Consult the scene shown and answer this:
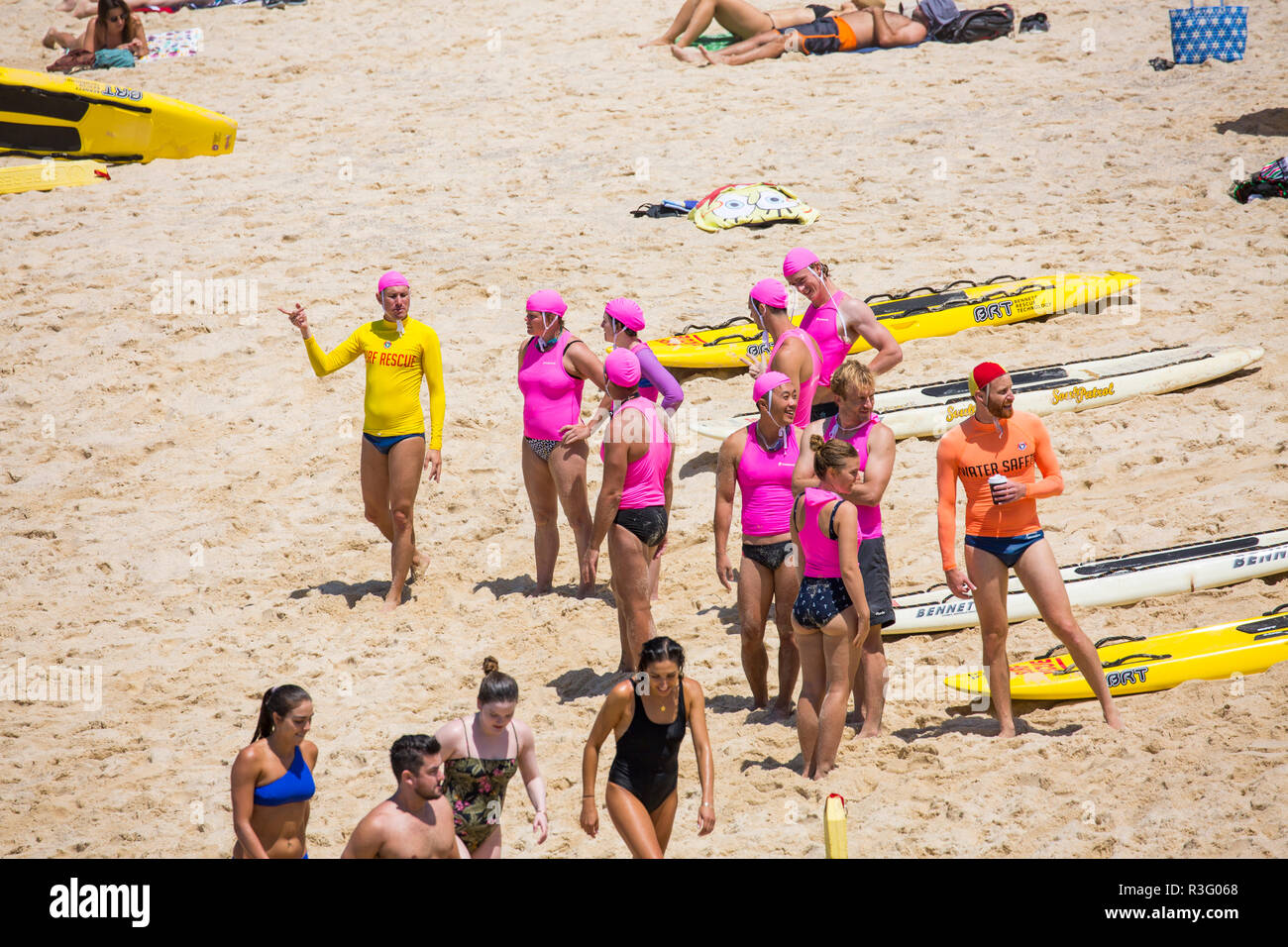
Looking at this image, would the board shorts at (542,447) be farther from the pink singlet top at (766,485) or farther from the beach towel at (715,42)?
the beach towel at (715,42)

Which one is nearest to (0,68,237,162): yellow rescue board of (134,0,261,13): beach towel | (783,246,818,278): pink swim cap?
(134,0,261,13): beach towel

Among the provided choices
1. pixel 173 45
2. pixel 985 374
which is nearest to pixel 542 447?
pixel 985 374

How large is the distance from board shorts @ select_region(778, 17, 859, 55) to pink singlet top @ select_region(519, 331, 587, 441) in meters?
9.26

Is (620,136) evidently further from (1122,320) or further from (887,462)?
A: (887,462)

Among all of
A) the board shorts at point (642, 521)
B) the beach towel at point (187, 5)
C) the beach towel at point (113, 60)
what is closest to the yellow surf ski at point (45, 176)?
the beach towel at point (113, 60)

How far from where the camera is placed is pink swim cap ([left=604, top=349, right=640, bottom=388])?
20.8 ft

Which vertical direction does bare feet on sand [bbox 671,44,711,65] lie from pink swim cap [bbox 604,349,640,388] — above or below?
above

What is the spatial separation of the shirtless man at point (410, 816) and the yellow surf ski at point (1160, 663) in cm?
304

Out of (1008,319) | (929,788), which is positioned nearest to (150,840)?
(929,788)

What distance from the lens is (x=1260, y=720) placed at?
5.52 m

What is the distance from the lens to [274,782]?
186 inches

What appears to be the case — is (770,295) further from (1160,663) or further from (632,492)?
(1160,663)

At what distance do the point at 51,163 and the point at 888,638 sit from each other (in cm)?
1024

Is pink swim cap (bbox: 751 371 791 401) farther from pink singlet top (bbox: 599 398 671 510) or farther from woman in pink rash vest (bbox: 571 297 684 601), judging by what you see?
woman in pink rash vest (bbox: 571 297 684 601)
